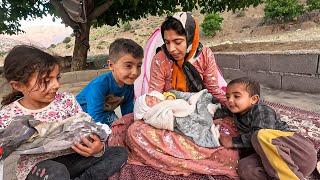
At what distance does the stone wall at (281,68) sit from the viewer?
4.74m

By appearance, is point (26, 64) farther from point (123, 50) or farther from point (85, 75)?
point (85, 75)

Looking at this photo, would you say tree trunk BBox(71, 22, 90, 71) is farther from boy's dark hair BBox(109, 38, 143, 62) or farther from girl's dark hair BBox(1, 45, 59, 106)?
girl's dark hair BBox(1, 45, 59, 106)

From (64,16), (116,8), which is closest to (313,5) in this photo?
(116,8)

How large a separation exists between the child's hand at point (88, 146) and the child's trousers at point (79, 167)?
0.40 ft

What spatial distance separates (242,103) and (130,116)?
3.39ft

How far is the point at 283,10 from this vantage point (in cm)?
1931

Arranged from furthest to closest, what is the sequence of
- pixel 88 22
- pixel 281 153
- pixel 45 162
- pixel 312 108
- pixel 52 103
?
pixel 88 22
pixel 312 108
pixel 281 153
pixel 52 103
pixel 45 162

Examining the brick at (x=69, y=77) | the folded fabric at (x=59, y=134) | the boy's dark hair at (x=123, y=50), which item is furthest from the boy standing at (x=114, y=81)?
the brick at (x=69, y=77)

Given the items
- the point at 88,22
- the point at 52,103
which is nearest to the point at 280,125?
the point at 52,103

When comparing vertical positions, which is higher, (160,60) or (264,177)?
(160,60)

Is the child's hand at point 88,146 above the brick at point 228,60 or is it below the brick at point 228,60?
below

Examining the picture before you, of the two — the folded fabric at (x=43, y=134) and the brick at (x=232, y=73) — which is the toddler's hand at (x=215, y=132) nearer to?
the folded fabric at (x=43, y=134)

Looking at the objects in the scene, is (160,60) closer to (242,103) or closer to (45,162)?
(242,103)

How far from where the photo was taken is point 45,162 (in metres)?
1.82
